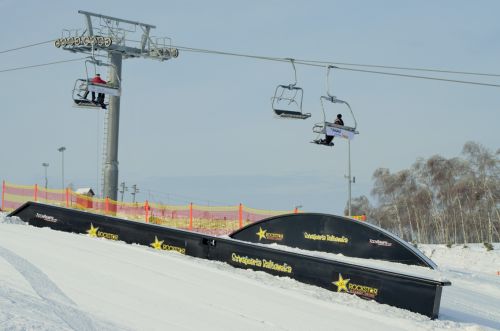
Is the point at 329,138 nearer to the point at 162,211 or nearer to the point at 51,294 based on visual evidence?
the point at 162,211

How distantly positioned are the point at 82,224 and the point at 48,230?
0.83 meters

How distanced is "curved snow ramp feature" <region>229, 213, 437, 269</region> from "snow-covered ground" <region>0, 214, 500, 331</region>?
216 centimetres

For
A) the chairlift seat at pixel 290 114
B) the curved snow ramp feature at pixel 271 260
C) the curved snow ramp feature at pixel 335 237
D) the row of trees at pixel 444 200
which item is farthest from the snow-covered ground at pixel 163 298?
the row of trees at pixel 444 200

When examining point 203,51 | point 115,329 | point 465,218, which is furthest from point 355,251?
point 465,218

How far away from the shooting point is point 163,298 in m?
8.87

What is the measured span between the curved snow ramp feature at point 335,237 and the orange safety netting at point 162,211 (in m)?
2.95

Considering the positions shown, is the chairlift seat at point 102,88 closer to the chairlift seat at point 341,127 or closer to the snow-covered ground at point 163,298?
the chairlift seat at point 341,127

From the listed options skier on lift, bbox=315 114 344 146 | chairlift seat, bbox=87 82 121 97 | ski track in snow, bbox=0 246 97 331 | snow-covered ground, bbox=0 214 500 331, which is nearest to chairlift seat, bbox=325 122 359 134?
skier on lift, bbox=315 114 344 146

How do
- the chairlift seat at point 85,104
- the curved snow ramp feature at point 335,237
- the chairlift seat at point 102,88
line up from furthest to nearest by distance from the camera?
1. the chairlift seat at point 85,104
2. the chairlift seat at point 102,88
3. the curved snow ramp feature at point 335,237

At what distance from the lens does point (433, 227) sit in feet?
219

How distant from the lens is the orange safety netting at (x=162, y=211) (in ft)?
76.3

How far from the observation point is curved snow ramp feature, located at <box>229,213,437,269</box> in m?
15.3

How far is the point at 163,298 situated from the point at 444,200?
59548 millimetres

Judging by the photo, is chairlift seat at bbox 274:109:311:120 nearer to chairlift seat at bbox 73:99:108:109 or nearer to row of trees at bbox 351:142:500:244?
chairlift seat at bbox 73:99:108:109
